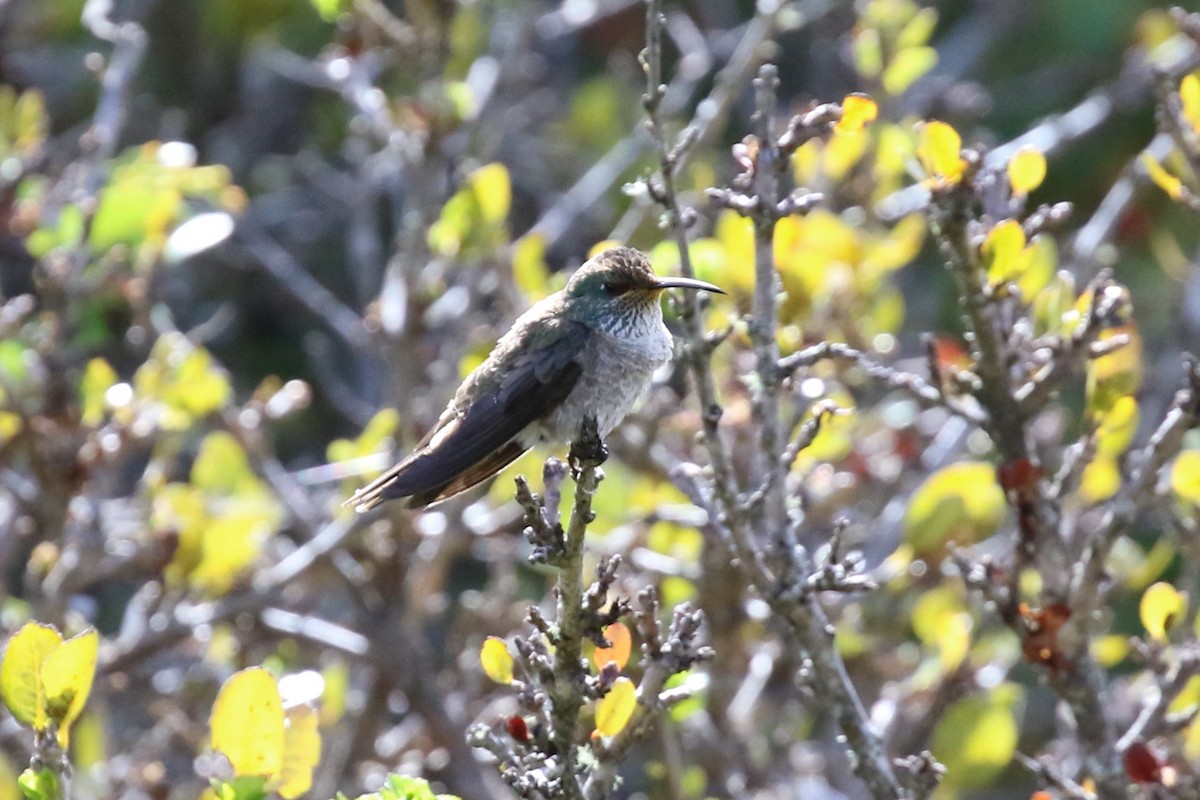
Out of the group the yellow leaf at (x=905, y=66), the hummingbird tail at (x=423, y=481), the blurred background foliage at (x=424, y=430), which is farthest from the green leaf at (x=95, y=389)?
the yellow leaf at (x=905, y=66)

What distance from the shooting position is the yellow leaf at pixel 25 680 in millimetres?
2371

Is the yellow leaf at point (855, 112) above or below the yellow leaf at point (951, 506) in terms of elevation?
above

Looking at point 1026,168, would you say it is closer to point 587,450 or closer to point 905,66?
point 587,450

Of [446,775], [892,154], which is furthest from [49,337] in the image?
[892,154]

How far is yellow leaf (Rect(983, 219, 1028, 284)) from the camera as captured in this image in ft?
10.1

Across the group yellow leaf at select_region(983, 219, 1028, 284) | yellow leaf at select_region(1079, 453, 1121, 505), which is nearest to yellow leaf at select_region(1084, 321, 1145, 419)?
yellow leaf at select_region(983, 219, 1028, 284)

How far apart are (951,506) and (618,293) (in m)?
1.14

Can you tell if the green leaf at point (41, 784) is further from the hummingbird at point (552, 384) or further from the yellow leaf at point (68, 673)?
the hummingbird at point (552, 384)

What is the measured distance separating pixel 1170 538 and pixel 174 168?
309 cm

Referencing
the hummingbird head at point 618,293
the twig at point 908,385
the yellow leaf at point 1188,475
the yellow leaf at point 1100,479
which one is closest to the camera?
the twig at point 908,385

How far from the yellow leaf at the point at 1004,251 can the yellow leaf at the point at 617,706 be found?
49.2 inches

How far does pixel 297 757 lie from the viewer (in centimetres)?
250

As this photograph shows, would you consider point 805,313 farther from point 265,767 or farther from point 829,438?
point 265,767

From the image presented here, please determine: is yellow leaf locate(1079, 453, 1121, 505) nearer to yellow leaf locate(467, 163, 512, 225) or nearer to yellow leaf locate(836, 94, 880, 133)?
yellow leaf locate(836, 94, 880, 133)
